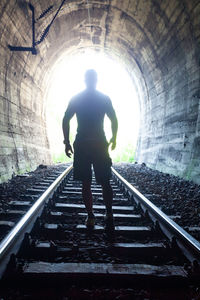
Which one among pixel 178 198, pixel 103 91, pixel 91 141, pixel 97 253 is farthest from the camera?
pixel 103 91

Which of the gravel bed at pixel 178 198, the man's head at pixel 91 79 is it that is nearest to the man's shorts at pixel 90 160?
the man's head at pixel 91 79

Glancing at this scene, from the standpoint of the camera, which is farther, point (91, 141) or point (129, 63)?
point (129, 63)

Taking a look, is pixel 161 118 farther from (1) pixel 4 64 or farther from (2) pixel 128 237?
(2) pixel 128 237

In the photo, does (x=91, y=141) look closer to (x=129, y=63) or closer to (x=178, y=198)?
(x=178, y=198)

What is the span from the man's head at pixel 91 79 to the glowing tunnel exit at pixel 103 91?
7.88 m

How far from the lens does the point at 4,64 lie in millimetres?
6391

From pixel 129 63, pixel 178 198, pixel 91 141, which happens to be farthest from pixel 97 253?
pixel 129 63

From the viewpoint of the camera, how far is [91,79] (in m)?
2.93

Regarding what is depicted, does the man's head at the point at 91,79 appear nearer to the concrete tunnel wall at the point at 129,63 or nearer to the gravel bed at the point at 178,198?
the gravel bed at the point at 178,198

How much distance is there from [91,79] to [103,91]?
28.0 ft

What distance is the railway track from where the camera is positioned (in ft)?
5.57

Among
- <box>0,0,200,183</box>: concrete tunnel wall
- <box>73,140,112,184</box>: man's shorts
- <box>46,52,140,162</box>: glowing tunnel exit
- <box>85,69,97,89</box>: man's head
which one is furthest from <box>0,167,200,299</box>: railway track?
<box>46,52,140,162</box>: glowing tunnel exit

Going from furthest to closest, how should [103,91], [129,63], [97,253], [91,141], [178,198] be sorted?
[129,63] → [103,91] → [178,198] → [91,141] → [97,253]

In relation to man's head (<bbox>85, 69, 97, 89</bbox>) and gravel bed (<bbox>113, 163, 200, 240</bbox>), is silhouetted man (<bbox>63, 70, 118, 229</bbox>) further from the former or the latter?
gravel bed (<bbox>113, 163, 200, 240</bbox>)
